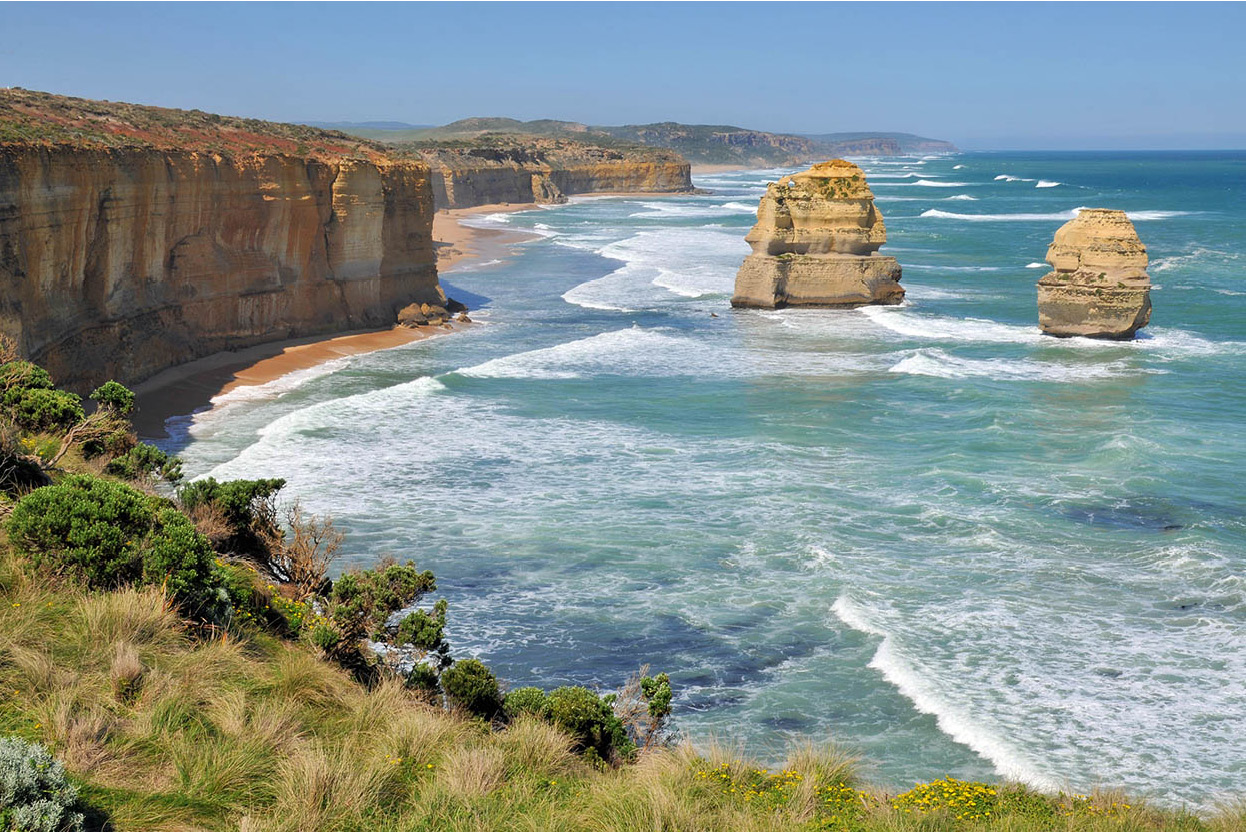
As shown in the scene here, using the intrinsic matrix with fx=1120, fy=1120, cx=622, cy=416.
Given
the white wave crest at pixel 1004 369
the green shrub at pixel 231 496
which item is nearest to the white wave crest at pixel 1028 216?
the white wave crest at pixel 1004 369

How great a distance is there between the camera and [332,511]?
19469 millimetres

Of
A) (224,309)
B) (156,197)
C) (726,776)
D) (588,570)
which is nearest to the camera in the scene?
(726,776)

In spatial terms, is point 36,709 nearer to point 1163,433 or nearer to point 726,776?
point 726,776

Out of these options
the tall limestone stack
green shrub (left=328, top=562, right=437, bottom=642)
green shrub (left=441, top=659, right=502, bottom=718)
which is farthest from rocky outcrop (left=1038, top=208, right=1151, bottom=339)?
green shrub (left=441, top=659, right=502, bottom=718)

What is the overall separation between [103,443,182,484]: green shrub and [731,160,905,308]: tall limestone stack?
28874 mm

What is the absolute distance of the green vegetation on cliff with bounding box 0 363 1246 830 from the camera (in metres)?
7.55

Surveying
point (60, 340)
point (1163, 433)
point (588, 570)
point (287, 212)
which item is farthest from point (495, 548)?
point (287, 212)

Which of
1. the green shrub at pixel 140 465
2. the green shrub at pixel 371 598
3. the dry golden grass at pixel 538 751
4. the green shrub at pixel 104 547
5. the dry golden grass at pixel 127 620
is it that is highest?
the green shrub at pixel 104 547

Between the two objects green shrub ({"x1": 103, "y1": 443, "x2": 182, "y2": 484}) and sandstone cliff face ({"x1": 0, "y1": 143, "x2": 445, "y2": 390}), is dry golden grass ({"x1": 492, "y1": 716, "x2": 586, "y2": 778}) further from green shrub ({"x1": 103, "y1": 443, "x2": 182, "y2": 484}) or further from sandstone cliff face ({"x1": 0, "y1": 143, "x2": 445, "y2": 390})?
sandstone cliff face ({"x1": 0, "y1": 143, "x2": 445, "y2": 390})

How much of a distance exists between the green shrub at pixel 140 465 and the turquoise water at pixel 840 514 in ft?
9.57

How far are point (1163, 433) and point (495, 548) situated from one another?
15.4m

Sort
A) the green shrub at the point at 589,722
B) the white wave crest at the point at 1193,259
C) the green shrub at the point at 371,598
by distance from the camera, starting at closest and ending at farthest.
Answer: the green shrub at the point at 589,722
the green shrub at the point at 371,598
the white wave crest at the point at 1193,259

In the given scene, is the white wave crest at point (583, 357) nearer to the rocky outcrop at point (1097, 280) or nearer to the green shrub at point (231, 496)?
the rocky outcrop at point (1097, 280)

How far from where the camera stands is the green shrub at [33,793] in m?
6.30
